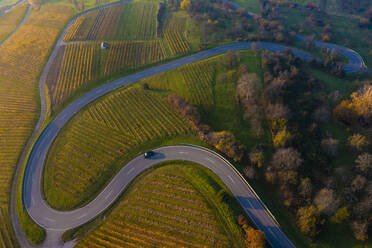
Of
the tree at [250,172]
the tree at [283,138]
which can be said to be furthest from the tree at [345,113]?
the tree at [250,172]

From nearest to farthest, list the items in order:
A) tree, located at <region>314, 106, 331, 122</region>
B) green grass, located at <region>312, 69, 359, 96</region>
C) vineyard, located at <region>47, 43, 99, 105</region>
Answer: tree, located at <region>314, 106, 331, 122</region> → vineyard, located at <region>47, 43, 99, 105</region> → green grass, located at <region>312, 69, 359, 96</region>

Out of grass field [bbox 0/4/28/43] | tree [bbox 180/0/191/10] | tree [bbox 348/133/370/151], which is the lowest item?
tree [bbox 348/133/370/151]

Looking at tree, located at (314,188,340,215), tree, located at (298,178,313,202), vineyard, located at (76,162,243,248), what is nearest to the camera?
vineyard, located at (76,162,243,248)

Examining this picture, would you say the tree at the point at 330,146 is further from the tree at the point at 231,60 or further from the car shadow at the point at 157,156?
the car shadow at the point at 157,156

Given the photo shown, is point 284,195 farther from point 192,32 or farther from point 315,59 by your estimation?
point 192,32

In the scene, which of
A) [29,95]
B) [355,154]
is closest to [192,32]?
[29,95]

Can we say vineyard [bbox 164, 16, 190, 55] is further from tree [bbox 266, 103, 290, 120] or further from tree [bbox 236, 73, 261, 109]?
tree [bbox 266, 103, 290, 120]

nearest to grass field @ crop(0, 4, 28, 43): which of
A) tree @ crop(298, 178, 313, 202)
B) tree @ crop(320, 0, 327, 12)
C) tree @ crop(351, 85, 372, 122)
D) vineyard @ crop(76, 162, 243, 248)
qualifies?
vineyard @ crop(76, 162, 243, 248)
